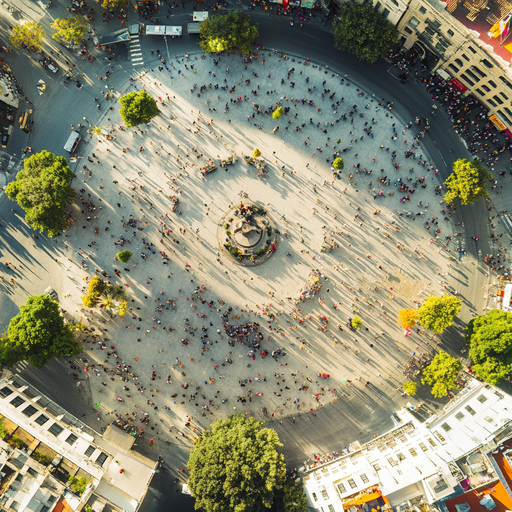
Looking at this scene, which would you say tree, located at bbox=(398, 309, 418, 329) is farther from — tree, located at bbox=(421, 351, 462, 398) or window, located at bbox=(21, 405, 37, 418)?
window, located at bbox=(21, 405, 37, 418)

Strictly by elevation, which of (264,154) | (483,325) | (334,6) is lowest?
(483,325)

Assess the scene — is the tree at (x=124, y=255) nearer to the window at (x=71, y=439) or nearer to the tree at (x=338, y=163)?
the window at (x=71, y=439)

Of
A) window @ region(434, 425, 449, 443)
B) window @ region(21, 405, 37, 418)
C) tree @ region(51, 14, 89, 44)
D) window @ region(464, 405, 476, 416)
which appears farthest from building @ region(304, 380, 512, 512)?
tree @ region(51, 14, 89, 44)

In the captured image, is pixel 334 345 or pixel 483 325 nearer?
pixel 483 325

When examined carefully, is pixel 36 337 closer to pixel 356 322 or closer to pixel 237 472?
pixel 237 472

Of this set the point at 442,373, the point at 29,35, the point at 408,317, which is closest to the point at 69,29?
the point at 29,35

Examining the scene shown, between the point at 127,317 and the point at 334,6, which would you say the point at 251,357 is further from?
the point at 334,6

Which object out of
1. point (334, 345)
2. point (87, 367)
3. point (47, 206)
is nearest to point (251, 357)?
point (334, 345)

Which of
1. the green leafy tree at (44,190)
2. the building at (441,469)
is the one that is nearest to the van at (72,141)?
the green leafy tree at (44,190)
